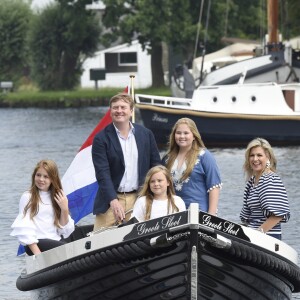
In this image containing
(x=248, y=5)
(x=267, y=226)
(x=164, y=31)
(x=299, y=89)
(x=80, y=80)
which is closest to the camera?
(x=267, y=226)

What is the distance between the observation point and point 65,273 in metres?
11.6

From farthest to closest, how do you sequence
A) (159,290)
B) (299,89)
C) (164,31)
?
(164,31) → (299,89) → (159,290)

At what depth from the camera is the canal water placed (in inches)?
762

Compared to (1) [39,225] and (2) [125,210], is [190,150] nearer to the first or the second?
(2) [125,210]

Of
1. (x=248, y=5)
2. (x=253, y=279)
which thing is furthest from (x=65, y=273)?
(x=248, y=5)

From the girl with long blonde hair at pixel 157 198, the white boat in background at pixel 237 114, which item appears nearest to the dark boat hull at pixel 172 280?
the girl with long blonde hair at pixel 157 198

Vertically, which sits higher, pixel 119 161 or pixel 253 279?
pixel 119 161

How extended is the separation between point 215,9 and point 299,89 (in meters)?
37.1

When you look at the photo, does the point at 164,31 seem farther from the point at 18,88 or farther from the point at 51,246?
the point at 51,246

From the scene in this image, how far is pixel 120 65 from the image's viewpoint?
300ft

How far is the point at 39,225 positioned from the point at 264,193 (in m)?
1.89

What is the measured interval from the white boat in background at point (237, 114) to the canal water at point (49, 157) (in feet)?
1.42

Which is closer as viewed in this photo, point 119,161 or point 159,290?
point 159,290

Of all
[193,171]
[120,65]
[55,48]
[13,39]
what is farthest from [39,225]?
[120,65]
